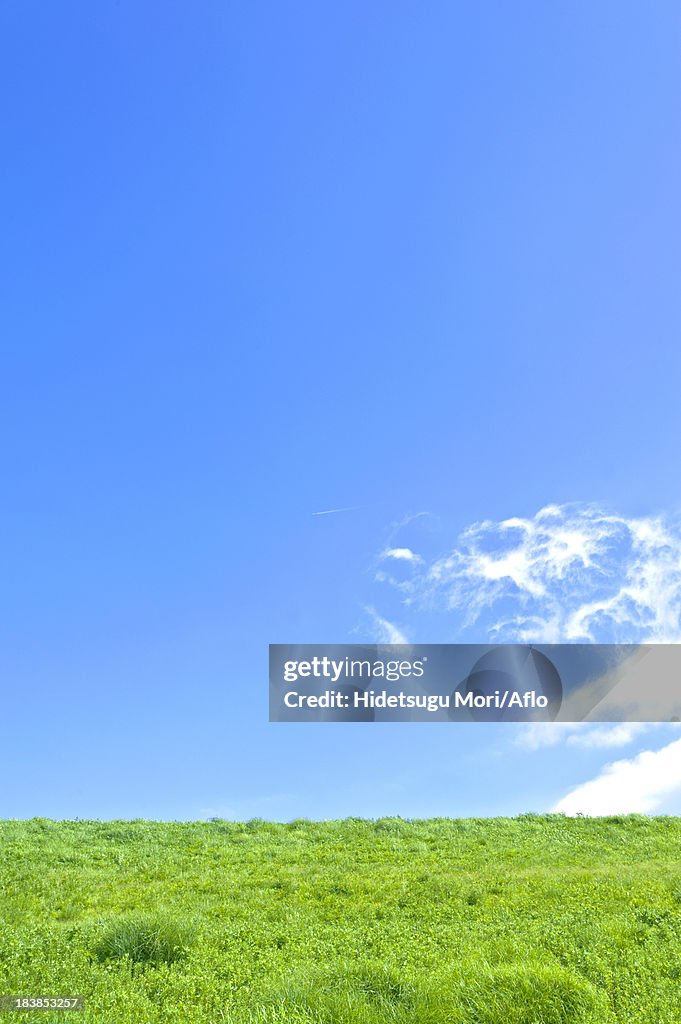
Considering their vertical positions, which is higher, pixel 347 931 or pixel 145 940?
pixel 145 940

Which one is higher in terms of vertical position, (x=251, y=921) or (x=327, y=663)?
(x=327, y=663)

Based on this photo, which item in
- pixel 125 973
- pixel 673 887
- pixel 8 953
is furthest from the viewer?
pixel 673 887

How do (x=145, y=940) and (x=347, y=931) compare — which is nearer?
(x=145, y=940)

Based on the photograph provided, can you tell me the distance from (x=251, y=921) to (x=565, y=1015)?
603cm

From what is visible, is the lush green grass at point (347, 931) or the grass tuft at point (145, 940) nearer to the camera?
the lush green grass at point (347, 931)

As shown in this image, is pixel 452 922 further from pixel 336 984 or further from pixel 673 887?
pixel 673 887

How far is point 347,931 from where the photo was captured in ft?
37.2

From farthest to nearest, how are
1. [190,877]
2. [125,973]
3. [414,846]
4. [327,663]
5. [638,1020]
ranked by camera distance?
[327,663], [414,846], [190,877], [125,973], [638,1020]

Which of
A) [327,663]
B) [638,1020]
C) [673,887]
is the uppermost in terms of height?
[327,663]

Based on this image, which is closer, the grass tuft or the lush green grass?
the lush green grass

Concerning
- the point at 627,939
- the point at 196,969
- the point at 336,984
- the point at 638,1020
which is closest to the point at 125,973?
the point at 196,969

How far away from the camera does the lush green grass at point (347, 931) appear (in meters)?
→ 8.17

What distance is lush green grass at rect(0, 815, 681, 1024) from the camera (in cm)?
817

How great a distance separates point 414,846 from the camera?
65.2ft
